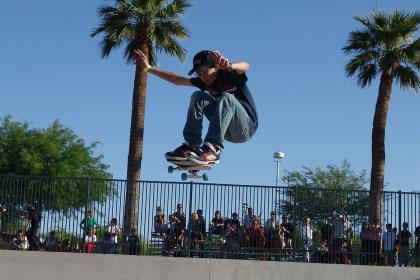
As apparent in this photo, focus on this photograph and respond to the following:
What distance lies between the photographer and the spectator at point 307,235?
1455 cm

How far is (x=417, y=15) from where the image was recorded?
76.7 ft

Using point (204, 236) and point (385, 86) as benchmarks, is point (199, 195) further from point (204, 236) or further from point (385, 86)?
point (385, 86)

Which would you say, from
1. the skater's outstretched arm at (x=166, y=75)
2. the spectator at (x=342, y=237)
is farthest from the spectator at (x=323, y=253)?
the skater's outstretched arm at (x=166, y=75)

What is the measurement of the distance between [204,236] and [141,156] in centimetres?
714

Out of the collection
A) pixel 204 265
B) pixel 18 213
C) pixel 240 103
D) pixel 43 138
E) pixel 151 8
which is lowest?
pixel 204 265

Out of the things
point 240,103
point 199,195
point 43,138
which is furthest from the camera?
point 43,138

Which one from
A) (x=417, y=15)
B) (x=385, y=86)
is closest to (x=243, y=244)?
(x=385, y=86)

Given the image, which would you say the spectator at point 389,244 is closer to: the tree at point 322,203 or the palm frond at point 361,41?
the tree at point 322,203

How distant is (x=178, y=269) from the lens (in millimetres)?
14805

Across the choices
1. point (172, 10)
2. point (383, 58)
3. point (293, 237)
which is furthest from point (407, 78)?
point (293, 237)

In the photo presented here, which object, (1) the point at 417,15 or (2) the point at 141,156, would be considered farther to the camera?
(1) the point at 417,15

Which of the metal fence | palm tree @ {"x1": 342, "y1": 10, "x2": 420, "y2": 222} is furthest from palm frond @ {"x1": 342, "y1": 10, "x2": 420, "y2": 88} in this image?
the metal fence

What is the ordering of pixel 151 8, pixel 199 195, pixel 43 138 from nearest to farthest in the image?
1. pixel 199 195
2. pixel 151 8
3. pixel 43 138

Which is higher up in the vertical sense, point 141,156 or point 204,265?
point 141,156
